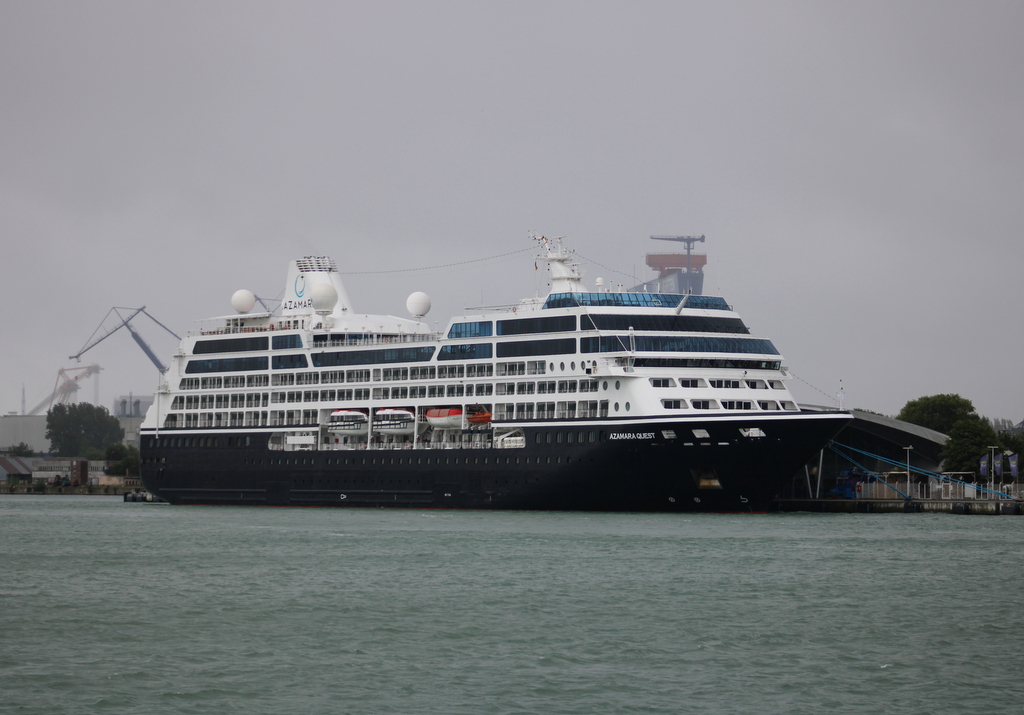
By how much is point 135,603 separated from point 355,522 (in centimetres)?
2664

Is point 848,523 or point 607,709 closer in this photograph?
point 607,709

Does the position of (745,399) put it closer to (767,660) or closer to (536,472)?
(536,472)

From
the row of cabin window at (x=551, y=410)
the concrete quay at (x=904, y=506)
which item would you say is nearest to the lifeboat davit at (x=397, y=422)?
the row of cabin window at (x=551, y=410)

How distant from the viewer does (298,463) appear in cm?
7275

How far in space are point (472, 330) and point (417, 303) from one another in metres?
12.2

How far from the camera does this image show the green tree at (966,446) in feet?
255

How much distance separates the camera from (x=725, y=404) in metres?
61.0

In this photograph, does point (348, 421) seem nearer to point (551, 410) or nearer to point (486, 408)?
point (486, 408)

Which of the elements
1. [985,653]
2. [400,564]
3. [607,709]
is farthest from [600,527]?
[607,709]

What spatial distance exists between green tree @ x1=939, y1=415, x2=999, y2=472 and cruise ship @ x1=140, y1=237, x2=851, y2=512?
66.3 feet

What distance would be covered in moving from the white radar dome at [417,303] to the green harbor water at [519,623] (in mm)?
28463

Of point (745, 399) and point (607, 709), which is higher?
point (745, 399)

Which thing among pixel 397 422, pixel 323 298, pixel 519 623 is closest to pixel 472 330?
pixel 397 422

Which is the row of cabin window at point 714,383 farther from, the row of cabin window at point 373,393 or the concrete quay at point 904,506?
the concrete quay at point 904,506
